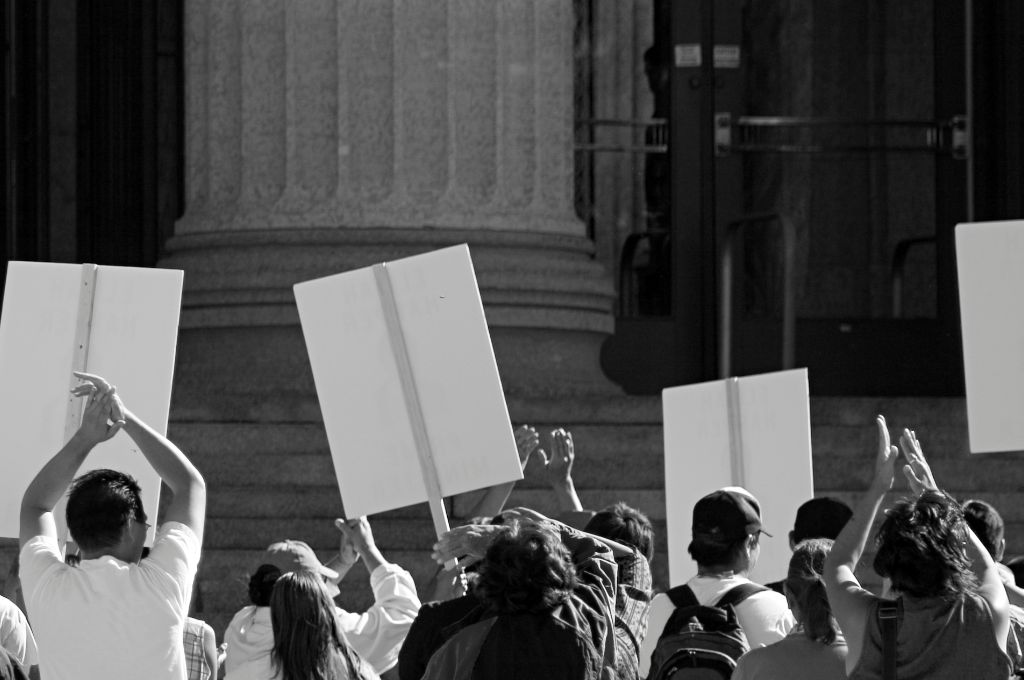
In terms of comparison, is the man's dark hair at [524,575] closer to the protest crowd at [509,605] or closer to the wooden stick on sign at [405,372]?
the protest crowd at [509,605]

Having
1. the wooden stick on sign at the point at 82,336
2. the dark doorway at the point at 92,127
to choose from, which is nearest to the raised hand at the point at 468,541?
the wooden stick on sign at the point at 82,336

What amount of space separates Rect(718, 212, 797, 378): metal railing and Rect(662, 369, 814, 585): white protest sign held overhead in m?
3.47

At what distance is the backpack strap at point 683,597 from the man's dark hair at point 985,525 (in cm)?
71

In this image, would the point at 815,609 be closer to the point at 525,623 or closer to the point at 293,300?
the point at 525,623

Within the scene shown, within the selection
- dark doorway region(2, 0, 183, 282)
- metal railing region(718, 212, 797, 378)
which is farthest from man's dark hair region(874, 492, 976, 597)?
dark doorway region(2, 0, 183, 282)

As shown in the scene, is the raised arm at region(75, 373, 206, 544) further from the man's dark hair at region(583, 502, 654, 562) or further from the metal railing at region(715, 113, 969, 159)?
the metal railing at region(715, 113, 969, 159)

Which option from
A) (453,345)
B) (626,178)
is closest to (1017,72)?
(626,178)

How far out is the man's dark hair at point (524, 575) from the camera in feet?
13.6

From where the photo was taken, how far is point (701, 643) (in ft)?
15.8

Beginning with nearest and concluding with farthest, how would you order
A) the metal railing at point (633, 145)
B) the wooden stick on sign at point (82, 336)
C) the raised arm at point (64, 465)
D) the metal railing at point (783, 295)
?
1. the raised arm at point (64, 465)
2. the wooden stick on sign at point (82, 336)
3. the metal railing at point (783, 295)
4. the metal railing at point (633, 145)

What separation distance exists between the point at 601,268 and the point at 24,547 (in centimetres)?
608

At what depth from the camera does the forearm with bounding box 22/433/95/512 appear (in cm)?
434

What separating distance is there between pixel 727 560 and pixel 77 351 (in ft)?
5.75

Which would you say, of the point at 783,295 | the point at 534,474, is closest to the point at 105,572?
the point at 534,474
